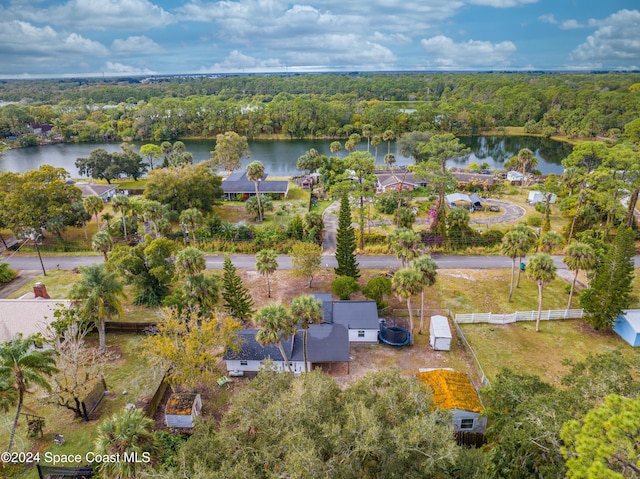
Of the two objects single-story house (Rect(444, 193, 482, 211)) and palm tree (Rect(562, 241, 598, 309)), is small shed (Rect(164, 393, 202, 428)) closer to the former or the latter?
palm tree (Rect(562, 241, 598, 309))

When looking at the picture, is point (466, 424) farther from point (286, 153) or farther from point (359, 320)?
point (286, 153)

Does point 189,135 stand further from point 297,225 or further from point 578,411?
point 578,411

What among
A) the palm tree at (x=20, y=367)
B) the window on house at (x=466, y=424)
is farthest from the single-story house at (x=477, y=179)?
the palm tree at (x=20, y=367)

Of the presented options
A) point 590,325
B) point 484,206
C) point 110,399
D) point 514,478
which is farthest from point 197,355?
point 484,206

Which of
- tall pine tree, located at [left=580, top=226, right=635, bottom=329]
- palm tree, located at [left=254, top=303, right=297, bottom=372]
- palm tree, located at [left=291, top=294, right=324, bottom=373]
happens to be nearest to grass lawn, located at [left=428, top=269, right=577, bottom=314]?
tall pine tree, located at [left=580, top=226, right=635, bottom=329]

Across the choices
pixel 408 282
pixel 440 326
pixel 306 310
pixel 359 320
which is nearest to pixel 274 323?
pixel 306 310
